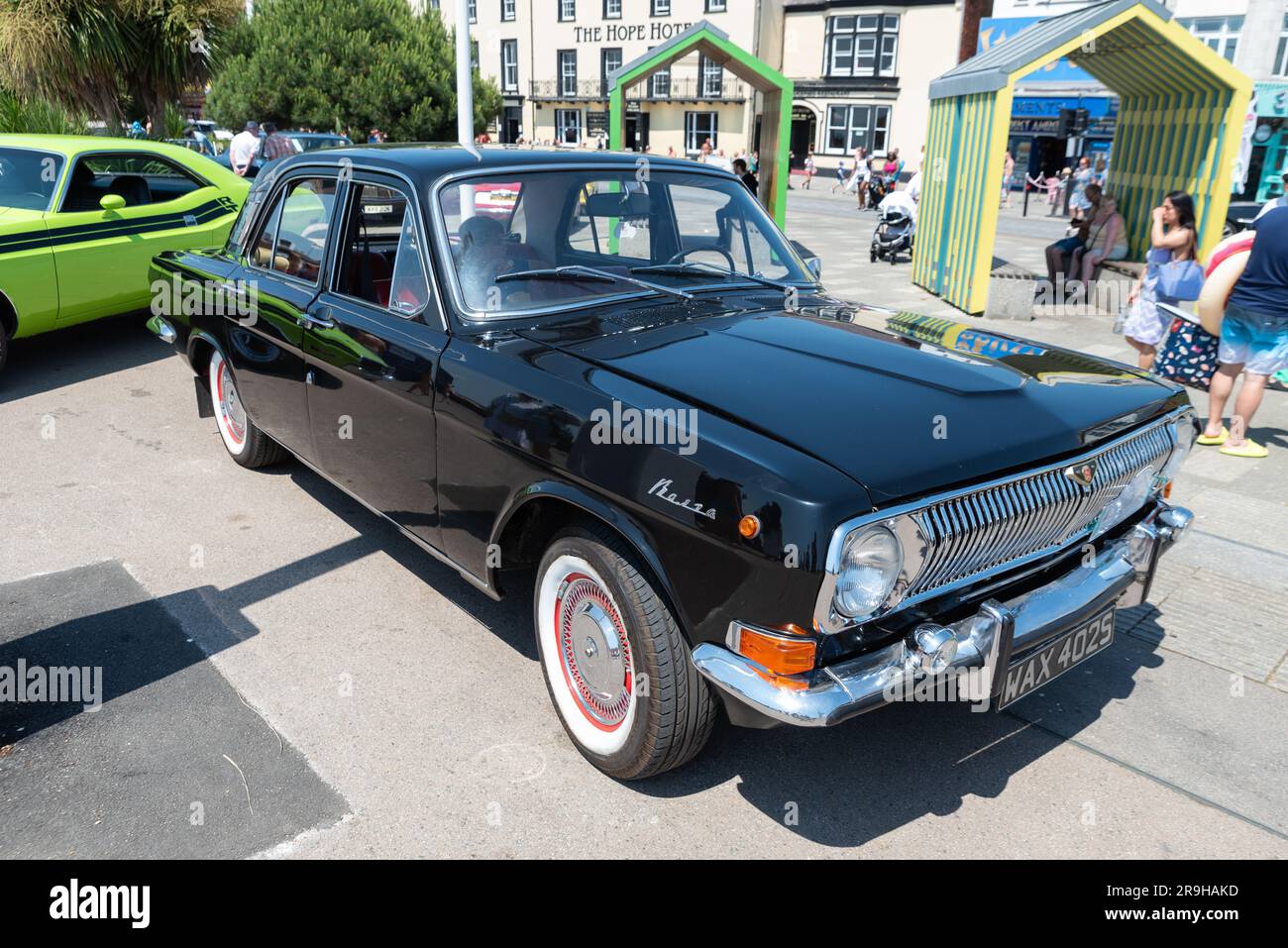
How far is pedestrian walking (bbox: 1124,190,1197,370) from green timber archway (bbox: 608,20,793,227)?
6.68 meters

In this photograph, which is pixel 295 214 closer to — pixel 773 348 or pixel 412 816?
pixel 773 348

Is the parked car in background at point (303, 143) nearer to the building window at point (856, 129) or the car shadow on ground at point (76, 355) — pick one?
the car shadow on ground at point (76, 355)

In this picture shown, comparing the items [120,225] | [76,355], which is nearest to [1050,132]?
[120,225]

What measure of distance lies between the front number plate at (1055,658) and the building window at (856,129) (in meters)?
41.8

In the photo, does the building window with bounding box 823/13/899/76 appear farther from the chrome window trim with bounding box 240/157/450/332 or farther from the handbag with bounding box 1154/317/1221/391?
the chrome window trim with bounding box 240/157/450/332

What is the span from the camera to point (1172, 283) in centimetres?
714

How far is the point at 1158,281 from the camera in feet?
23.6

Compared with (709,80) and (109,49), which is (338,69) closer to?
(109,49)

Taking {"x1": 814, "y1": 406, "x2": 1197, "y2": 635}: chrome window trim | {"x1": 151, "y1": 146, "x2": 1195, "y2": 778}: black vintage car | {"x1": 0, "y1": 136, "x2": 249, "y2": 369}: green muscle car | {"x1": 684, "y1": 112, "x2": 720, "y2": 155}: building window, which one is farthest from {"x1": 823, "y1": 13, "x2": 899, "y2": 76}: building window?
{"x1": 814, "y1": 406, "x2": 1197, "y2": 635}: chrome window trim

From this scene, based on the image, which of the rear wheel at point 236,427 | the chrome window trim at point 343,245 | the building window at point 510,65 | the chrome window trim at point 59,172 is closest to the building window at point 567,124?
the building window at point 510,65

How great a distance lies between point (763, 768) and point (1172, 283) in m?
5.81

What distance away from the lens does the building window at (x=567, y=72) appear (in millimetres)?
49438
